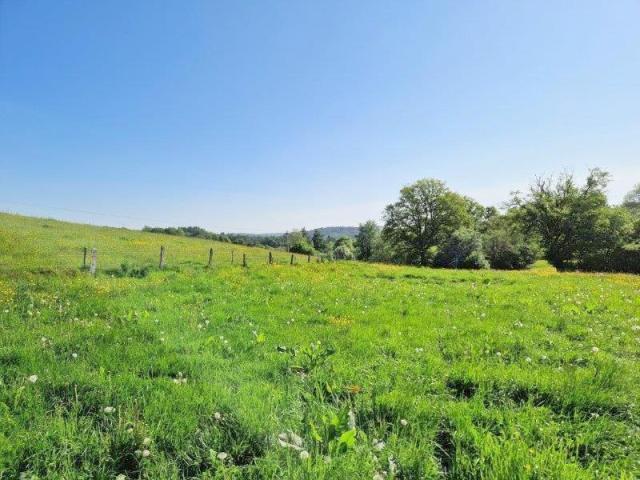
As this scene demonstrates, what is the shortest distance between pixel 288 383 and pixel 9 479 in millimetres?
3165

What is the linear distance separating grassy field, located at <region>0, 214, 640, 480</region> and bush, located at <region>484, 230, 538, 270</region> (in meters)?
43.7

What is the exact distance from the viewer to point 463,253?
48.2 metres

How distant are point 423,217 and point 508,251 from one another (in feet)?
60.9

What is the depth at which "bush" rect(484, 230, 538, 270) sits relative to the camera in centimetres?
4975

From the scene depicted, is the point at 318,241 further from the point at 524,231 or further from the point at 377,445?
the point at 377,445

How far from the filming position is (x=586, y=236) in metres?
52.8

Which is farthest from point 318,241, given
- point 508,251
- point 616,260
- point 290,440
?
point 290,440

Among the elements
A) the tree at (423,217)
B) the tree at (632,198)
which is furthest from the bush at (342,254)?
the tree at (632,198)

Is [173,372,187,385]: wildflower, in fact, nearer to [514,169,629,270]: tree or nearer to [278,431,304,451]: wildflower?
[278,431,304,451]: wildflower

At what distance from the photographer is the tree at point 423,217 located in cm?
6356

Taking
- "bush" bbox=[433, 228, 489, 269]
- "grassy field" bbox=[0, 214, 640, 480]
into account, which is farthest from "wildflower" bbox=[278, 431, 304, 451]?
"bush" bbox=[433, 228, 489, 269]

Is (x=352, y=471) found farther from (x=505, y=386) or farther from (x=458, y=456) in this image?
(x=505, y=386)

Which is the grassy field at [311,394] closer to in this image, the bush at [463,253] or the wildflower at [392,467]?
the wildflower at [392,467]

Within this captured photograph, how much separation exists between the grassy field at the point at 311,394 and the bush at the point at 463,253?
38823mm
